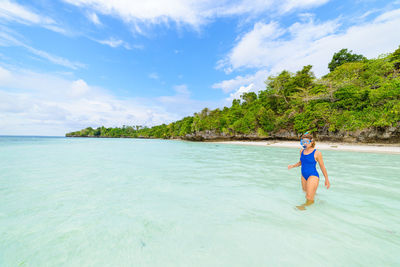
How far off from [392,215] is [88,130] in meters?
204

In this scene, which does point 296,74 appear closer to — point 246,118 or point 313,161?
point 246,118

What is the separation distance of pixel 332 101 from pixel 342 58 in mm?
23003

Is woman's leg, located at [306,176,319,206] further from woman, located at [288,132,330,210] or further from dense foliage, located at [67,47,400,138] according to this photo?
dense foliage, located at [67,47,400,138]

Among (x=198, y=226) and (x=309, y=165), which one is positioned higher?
(x=309, y=165)

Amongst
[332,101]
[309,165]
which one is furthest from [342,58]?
[309,165]

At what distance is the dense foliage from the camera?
794 inches

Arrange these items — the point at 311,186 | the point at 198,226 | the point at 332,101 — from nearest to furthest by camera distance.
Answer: the point at 198,226, the point at 311,186, the point at 332,101

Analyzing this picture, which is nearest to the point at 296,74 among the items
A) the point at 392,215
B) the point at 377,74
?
the point at 377,74

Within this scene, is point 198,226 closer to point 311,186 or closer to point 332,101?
point 311,186

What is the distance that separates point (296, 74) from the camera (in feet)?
125

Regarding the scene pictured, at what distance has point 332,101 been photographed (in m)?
26.4

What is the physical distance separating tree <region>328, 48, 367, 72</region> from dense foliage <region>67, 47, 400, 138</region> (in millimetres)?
828

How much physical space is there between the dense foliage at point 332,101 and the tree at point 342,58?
0.83 meters

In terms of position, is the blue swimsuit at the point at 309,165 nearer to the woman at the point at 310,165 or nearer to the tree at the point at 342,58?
the woman at the point at 310,165
